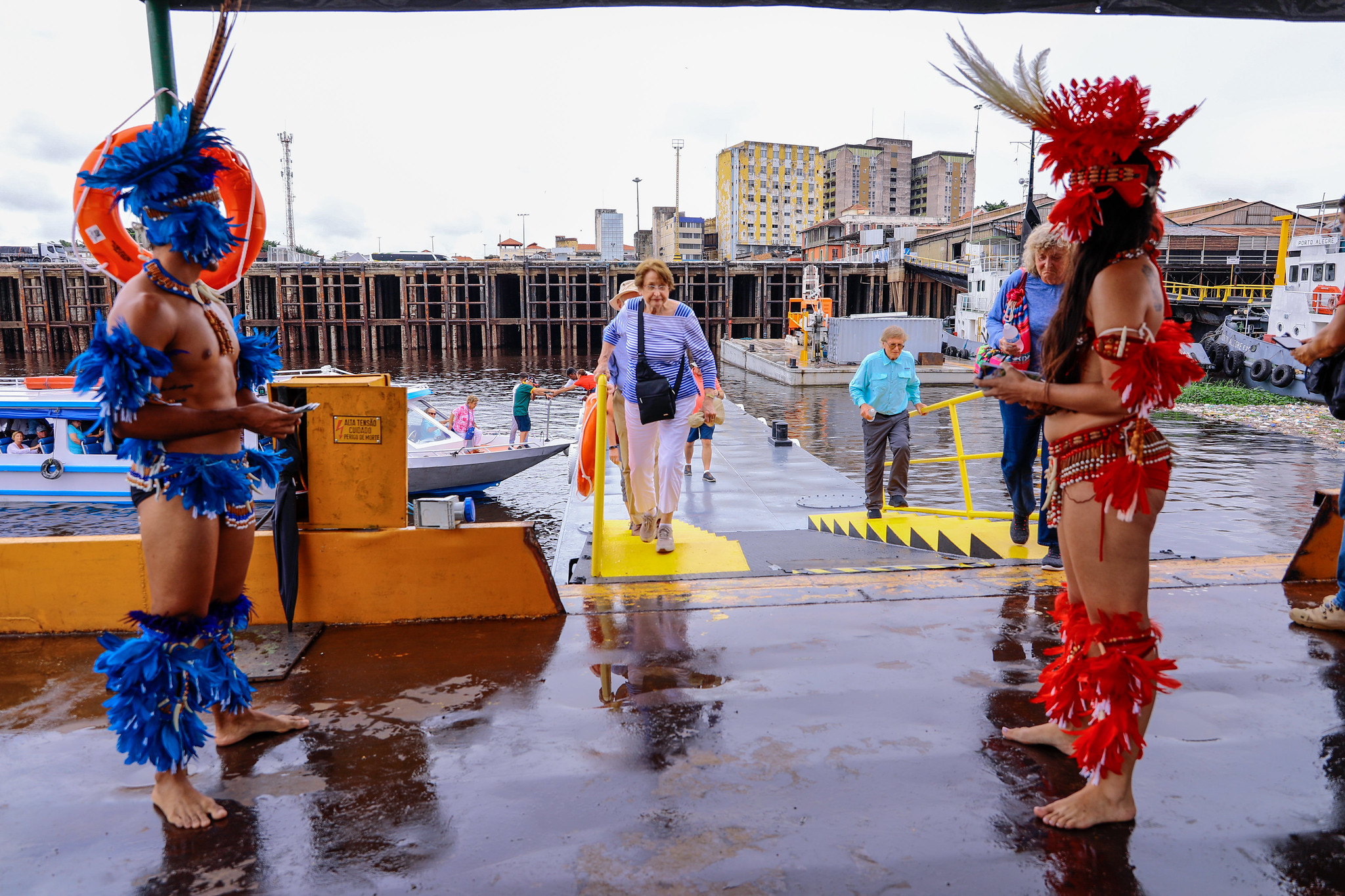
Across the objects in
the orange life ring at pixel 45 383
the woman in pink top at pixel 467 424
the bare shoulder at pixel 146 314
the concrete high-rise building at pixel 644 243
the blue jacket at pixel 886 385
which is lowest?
the woman in pink top at pixel 467 424

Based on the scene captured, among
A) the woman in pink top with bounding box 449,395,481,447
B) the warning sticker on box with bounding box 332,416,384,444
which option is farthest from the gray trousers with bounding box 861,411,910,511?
the woman in pink top with bounding box 449,395,481,447

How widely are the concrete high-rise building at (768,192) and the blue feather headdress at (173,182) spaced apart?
410ft

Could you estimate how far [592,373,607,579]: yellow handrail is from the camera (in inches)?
178

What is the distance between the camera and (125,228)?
2646mm

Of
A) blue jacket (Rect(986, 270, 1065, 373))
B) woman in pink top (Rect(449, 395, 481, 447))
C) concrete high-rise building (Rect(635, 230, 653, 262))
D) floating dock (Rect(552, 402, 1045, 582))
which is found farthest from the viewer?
concrete high-rise building (Rect(635, 230, 653, 262))

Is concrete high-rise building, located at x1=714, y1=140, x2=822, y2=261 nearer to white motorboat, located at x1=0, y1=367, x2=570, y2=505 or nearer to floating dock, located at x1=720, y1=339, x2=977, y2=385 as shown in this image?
floating dock, located at x1=720, y1=339, x2=977, y2=385

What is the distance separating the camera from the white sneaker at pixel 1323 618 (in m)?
3.38

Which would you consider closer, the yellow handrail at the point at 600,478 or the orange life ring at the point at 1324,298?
the yellow handrail at the point at 600,478

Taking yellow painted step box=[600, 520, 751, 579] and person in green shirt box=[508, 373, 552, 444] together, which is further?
person in green shirt box=[508, 373, 552, 444]

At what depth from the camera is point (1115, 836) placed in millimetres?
2127

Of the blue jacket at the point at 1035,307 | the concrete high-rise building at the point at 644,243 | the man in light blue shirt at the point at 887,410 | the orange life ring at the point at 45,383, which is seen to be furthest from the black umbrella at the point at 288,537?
→ the concrete high-rise building at the point at 644,243

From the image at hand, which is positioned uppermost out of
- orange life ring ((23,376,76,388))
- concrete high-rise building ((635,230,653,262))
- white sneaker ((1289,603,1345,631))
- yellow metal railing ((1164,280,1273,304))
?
concrete high-rise building ((635,230,653,262))

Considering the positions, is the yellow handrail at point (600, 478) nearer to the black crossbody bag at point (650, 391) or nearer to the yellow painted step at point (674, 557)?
the yellow painted step at point (674, 557)

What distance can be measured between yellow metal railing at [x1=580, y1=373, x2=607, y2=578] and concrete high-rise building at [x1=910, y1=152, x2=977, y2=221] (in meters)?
121
